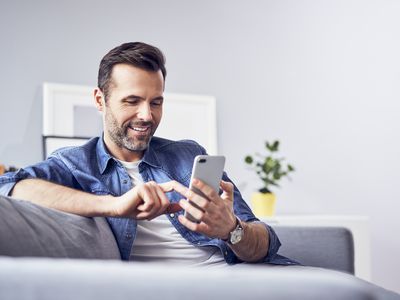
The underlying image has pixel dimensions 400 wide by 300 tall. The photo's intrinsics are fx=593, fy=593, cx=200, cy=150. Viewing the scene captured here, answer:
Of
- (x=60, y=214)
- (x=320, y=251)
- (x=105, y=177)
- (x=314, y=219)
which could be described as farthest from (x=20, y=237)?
(x=314, y=219)

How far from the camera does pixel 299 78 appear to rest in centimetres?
377

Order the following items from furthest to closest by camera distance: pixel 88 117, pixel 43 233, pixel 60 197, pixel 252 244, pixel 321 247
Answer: pixel 88 117
pixel 321 247
pixel 252 244
pixel 60 197
pixel 43 233

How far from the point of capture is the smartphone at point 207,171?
141 cm

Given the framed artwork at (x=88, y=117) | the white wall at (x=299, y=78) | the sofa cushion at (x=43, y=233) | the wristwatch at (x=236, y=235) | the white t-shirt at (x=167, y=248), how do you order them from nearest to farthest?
1. the sofa cushion at (x=43, y=233)
2. the wristwatch at (x=236, y=235)
3. the white t-shirt at (x=167, y=248)
4. the framed artwork at (x=88, y=117)
5. the white wall at (x=299, y=78)

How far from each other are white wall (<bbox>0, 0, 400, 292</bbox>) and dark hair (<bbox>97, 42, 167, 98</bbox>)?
1331 millimetres

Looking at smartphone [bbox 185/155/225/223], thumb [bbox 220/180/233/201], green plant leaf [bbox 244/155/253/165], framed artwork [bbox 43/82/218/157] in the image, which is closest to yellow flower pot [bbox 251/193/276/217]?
green plant leaf [bbox 244/155/253/165]

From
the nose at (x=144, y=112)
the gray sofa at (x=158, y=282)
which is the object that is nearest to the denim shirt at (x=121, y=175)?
the nose at (x=144, y=112)

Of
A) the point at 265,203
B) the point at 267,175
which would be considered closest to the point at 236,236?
the point at 265,203

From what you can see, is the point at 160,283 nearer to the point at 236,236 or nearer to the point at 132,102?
the point at 236,236

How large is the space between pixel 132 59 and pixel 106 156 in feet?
1.06

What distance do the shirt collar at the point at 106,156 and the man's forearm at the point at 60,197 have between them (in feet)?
0.89

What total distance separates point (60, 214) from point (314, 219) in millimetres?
2144

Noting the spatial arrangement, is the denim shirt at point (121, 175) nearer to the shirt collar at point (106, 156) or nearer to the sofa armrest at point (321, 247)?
the shirt collar at point (106, 156)

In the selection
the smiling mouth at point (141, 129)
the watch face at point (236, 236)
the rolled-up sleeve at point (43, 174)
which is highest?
the smiling mouth at point (141, 129)
